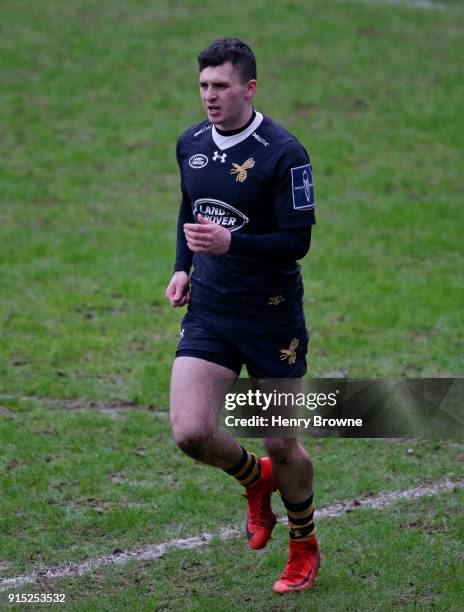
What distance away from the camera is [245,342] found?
5.30 meters

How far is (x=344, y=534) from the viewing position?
6117mm

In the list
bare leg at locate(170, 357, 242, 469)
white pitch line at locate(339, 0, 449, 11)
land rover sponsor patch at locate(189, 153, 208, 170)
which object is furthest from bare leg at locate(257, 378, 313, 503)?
white pitch line at locate(339, 0, 449, 11)

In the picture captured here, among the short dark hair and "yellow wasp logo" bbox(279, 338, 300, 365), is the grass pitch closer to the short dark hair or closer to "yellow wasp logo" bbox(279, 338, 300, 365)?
"yellow wasp logo" bbox(279, 338, 300, 365)

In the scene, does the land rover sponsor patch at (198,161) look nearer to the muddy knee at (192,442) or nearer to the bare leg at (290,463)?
the bare leg at (290,463)

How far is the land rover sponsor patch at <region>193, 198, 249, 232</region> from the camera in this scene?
17.2 feet

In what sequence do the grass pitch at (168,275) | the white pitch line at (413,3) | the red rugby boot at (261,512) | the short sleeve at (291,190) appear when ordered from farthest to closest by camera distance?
the white pitch line at (413,3)
the grass pitch at (168,275)
the red rugby boot at (261,512)
the short sleeve at (291,190)

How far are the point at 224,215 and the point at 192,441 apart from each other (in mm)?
1134

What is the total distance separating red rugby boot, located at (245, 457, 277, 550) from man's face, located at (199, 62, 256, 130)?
5.98ft

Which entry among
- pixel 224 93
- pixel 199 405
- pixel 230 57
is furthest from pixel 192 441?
pixel 230 57

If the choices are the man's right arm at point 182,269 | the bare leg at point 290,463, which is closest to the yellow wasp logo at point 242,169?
the man's right arm at point 182,269

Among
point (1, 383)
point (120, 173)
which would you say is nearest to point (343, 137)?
point (120, 173)

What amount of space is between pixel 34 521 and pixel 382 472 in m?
2.28

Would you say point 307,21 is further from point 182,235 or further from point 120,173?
point 182,235

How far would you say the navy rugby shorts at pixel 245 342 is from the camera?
530 centimetres
